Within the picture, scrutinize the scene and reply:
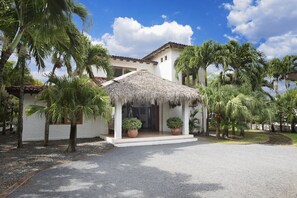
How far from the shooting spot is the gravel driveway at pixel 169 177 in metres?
5.18

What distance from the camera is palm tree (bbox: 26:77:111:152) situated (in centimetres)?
915

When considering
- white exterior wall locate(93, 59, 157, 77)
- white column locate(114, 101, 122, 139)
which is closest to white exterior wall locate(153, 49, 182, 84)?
white exterior wall locate(93, 59, 157, 77)

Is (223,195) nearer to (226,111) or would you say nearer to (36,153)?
(36,153)

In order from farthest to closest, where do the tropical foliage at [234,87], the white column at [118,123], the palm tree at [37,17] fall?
the tropical foliage at [234,87], the white column at [118,123], the palm tree at [37,17]

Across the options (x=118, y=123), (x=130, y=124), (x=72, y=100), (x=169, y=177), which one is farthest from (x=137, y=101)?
(x=169, y=177)

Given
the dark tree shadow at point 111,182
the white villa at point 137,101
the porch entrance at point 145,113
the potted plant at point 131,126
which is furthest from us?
the porch entrance at point 145,113

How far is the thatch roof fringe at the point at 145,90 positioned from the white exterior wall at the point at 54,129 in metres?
3.85

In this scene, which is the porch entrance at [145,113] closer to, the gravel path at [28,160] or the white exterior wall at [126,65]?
the white exterior wall at [126,65]

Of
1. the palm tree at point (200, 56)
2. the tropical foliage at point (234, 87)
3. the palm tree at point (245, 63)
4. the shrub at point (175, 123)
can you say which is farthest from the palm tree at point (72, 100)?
the palm tree at point (245, 63)

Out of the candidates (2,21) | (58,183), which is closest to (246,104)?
(58,183)

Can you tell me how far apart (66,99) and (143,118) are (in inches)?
485

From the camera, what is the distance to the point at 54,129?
1459 cm

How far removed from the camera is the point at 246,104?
14484 millimetres

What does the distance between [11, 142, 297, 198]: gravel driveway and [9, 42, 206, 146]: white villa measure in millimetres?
4070
